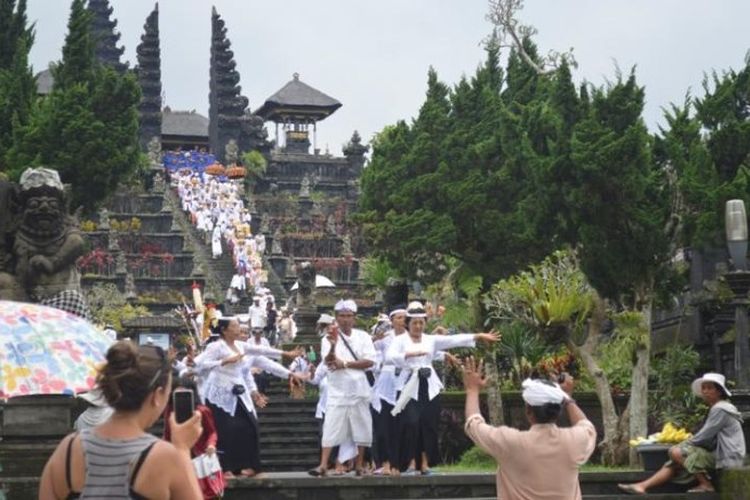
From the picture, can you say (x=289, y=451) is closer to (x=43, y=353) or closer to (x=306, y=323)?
(x=306, y=323)

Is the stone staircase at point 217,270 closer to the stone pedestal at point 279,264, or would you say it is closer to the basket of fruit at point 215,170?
the stone pedestal at point 279,264

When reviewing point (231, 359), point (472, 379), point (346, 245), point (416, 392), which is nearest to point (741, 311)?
point (416, 392)

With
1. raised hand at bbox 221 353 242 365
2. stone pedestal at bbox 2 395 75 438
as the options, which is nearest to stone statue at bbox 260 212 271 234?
stone pedestal at bbox 2 395 75 438

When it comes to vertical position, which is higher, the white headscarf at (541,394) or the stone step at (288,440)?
the white headscarf at (541,394)

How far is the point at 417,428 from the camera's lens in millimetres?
15203

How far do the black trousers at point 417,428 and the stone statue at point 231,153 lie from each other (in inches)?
2241

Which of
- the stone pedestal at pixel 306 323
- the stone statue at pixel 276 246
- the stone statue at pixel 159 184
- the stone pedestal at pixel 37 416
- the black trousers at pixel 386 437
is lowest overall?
the black trousers at pixel 386 437

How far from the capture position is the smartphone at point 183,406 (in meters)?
7.44

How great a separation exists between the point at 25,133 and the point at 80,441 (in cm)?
3541

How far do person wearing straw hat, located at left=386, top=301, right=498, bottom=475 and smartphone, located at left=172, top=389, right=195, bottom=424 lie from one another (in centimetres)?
747

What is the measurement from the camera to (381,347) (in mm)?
16469

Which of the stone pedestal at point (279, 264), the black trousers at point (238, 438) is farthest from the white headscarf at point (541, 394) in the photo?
the stone pedestal at point (279, 264)

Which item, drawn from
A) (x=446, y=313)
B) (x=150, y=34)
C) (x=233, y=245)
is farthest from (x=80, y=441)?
(x=150, y=34)

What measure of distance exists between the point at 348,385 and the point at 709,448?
325 cm
